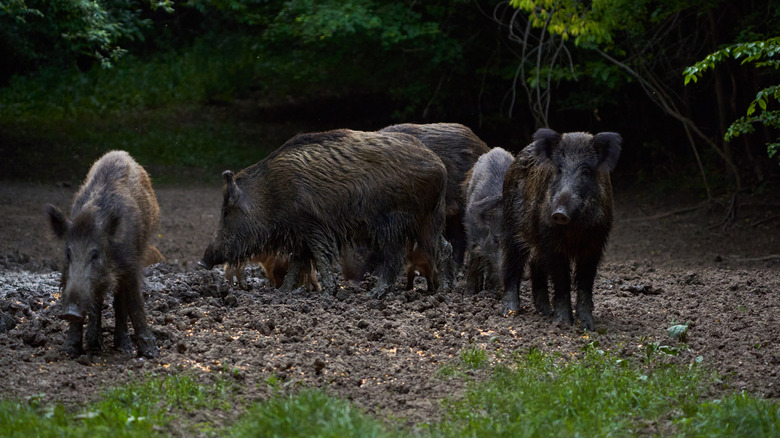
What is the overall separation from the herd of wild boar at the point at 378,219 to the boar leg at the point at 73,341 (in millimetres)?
14

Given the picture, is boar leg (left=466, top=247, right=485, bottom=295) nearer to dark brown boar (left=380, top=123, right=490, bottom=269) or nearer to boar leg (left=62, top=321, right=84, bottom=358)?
dark brown boar (left=380, top=123, right=490, bottom=269)

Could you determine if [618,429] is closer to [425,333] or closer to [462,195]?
[425,333]

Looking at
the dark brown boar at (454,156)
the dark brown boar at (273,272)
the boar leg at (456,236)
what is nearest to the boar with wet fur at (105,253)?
the dark brown boar at (273,272)

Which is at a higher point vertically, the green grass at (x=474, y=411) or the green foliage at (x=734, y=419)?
the green foliage at (x=734, y=419)

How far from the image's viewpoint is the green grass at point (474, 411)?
414 cm

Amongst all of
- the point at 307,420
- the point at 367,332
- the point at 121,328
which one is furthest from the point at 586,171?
the point at 121,328

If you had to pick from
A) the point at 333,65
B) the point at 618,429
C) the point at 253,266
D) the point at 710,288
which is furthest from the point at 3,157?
the point at 618,429

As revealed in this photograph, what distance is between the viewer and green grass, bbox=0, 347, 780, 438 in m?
4.14

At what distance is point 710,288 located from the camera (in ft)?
27.1

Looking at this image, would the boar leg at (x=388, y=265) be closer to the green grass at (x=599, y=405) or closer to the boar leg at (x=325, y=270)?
the boar leg at (x=325, y=270)

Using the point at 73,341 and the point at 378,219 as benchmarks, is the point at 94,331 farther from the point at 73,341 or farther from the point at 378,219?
the point at 378,219

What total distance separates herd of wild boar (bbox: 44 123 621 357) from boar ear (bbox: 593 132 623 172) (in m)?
0.01

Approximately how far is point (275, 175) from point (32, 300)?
2439 mm

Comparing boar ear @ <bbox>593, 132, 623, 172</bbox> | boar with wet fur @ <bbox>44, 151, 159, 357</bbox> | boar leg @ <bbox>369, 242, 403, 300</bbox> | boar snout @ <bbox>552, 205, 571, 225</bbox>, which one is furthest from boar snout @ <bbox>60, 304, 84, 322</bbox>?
boar ear @ <bbox>593, 132, 623, 172</bbox>
